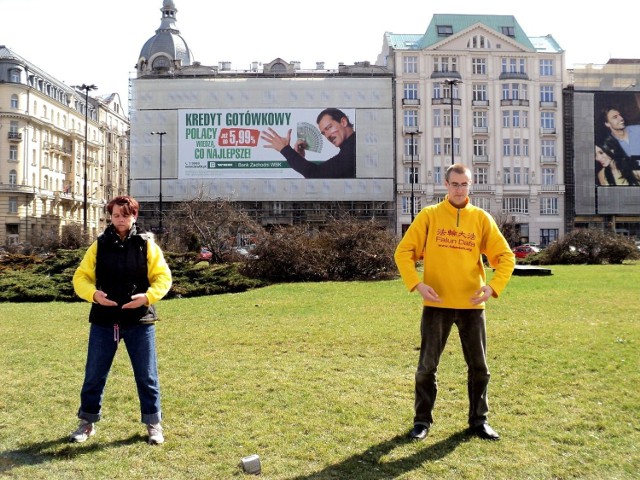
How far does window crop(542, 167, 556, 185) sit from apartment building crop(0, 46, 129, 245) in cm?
4395

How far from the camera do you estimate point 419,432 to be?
14.7ft

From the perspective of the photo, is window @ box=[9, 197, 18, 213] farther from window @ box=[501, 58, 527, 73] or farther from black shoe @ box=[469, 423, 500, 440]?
black shoe @ box=[469, 423, 500, 440]

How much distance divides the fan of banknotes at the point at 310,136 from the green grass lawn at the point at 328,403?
45108 mm

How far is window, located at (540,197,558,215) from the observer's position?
58.0 meters

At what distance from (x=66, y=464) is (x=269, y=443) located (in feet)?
4.75

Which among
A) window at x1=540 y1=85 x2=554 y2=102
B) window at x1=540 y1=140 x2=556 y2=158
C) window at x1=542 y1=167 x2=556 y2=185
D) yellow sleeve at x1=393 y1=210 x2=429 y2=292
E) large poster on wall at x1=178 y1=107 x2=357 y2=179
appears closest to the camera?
yellow sleeve at x1=393 y1=210 x2=429 y2=292

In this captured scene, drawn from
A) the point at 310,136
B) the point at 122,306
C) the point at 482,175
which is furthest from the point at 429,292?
the point at 482,175

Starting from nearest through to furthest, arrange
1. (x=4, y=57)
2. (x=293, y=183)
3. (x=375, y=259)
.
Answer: (x=375, y=259) → (x=293, y=183) → (x=4, y=57)

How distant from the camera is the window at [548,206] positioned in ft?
190

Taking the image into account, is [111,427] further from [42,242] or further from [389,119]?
[389,119]

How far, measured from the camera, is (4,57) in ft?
192

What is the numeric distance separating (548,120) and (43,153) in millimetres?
53884

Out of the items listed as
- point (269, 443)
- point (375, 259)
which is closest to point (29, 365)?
point (269, 443)

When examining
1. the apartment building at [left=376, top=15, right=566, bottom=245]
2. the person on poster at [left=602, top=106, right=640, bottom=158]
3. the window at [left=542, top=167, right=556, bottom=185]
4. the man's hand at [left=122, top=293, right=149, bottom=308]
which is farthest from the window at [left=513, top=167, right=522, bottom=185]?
the man's hand at [left=122, top=293, right=149, bottom=308]
